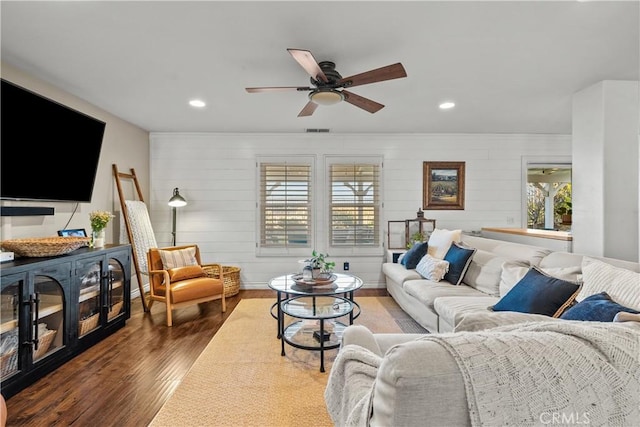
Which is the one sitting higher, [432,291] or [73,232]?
[73,232]

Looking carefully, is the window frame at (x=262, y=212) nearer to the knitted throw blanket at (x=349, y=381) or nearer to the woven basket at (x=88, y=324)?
the woven basket at (x=88, y=324)

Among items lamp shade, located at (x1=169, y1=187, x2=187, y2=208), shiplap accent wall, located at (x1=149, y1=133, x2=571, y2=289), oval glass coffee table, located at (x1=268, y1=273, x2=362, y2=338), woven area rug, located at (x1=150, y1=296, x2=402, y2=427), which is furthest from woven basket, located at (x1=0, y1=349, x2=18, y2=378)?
shiplap accent wall, located at (x1=149, y1=133, x2=571, y2=289)

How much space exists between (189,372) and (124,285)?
5.32 ft

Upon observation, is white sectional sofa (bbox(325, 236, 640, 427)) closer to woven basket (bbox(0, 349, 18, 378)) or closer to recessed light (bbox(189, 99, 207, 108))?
woven basket (bbox(0, 349, 18, 378))

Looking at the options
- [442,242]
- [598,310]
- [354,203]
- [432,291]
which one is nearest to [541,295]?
[598,310]

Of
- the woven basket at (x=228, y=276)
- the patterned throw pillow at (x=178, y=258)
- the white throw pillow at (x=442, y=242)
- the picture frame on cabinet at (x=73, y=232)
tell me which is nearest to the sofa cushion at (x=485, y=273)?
the white throw pillow at (x=442, y=242)

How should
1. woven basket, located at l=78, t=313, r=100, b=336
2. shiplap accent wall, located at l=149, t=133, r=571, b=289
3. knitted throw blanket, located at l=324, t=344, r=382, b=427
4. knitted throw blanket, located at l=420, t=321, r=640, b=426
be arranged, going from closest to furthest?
1. knitted throw blanket, located at l=420, t=321, r=640, b=426
2. knitted throw blanket, located at l=324, t=344, r=382, b=427
3. woven basket, located at l=78, t=313, r=100, b=336
4. shiplap accent wall, located at l=149, t=133, r=571, b=289

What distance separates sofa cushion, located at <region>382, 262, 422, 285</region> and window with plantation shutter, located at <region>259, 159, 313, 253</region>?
53.4 inches

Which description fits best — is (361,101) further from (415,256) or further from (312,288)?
(415,256)

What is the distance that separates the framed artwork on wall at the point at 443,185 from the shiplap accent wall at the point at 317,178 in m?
0.09

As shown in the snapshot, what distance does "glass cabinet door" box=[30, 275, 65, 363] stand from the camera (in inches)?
93.8

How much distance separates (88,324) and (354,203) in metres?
3.68

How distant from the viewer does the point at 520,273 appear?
2.61 m

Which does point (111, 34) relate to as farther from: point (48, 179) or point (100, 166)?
point (100, 166)
